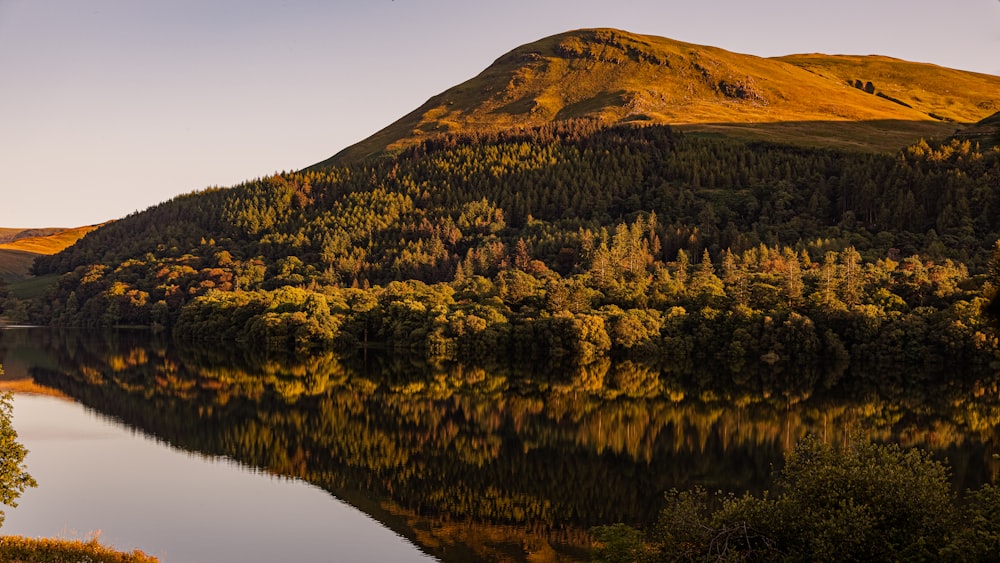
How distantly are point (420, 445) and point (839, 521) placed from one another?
134 ft

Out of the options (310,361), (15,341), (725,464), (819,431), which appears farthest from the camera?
(15,341)

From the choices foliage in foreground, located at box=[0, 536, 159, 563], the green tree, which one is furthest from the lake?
the green tree

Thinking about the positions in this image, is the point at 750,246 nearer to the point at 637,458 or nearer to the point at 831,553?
the point at 637,458

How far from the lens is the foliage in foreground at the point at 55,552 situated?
30156 mm

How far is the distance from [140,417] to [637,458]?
4574 cm

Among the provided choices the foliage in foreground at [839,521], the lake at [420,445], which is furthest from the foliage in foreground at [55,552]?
the foliage in foreground at [839,521]

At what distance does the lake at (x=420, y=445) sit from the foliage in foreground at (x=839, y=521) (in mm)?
7117

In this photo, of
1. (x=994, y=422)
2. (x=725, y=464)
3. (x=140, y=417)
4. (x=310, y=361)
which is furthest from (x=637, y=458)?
(x=310, y=361)

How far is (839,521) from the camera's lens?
24.8 m

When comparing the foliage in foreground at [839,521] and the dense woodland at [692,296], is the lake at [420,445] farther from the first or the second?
the dense woodland at [692,296]

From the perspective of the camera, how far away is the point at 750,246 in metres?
179

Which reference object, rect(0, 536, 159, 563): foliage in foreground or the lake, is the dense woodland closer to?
the lake

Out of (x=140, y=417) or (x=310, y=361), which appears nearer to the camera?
(x=140, y=417)

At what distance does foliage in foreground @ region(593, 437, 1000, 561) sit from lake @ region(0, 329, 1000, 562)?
23.4 ft
